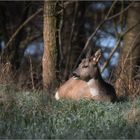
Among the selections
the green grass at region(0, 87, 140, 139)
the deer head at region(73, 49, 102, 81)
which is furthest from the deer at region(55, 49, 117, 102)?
the green grass at region(0, 87, 140, 139)

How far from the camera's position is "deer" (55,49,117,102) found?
12234mm

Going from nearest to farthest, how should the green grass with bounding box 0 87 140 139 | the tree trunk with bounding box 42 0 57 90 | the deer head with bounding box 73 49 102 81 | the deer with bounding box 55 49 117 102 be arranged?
the green grass with bounding box 0 87 140 139 → the deer with bounding box 55 49 117 102 → the deer head with bounding box 73 49 102 81 → the tree trunk with bounding box 42 0 57 90

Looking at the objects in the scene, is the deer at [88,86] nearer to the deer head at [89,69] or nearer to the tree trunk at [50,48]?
the deer head at [89,69]

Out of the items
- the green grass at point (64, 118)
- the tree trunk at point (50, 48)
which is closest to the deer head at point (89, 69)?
the green grass at point (64, 118)

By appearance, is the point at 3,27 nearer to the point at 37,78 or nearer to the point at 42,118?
the point at 37,78

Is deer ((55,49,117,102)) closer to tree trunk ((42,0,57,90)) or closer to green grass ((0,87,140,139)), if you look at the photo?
green grass ((0,87,140,139))

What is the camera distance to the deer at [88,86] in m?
12.2

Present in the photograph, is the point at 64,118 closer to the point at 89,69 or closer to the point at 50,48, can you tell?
the point at 89,69

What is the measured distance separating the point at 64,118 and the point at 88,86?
2413mm

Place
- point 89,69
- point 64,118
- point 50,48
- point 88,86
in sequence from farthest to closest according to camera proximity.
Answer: point 50,48
point 89,69
point 88,86
point 64,118

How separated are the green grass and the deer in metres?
0.92

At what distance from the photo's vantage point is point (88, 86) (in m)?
12.4

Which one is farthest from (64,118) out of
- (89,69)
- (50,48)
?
(50,48)

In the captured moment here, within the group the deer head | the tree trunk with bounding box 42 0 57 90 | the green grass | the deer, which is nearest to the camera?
the green grass
